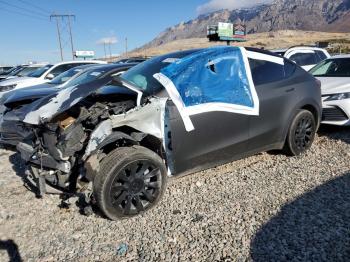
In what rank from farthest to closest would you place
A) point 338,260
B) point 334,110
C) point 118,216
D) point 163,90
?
point 334,110 → point 163,90 → point 118,216 → point 338,260

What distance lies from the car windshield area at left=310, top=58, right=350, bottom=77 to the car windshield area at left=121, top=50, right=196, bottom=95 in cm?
424

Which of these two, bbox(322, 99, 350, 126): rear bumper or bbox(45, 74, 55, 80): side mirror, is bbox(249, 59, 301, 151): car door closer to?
bbox(322, 99, 350, 126): rear bumper

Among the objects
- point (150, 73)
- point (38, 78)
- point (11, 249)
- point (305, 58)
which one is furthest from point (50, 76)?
point (11, 249)

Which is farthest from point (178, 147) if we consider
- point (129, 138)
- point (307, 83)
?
point (307, 83)

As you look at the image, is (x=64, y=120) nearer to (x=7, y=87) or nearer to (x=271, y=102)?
(x=271, y=102)

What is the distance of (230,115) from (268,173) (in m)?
1.14

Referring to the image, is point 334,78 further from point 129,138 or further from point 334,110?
point 129,138

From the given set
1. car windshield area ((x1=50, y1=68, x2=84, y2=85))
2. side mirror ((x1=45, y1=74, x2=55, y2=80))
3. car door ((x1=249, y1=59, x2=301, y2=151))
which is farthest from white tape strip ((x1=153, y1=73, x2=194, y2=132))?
side mirror ((x1=45, y1=74, x2=55, y2=80))

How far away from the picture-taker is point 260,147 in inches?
195

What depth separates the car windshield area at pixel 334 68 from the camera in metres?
7.52

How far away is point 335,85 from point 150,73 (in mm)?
4015

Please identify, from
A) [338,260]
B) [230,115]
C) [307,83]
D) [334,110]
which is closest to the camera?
[338,260]

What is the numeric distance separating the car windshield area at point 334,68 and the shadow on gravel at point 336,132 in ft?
3.60

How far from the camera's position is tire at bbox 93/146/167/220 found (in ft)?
12.0
